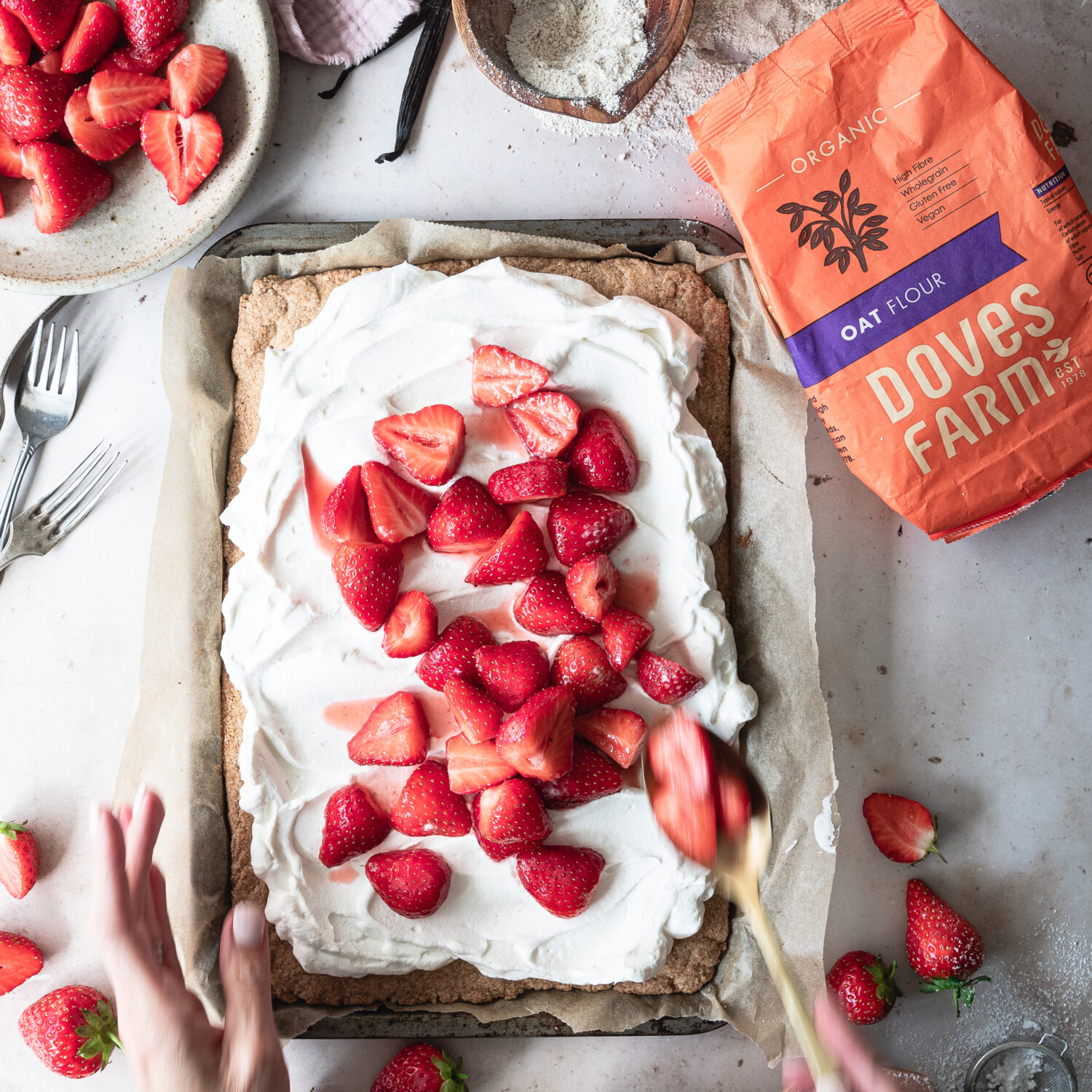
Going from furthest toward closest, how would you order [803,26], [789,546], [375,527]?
1. [803,26]
2. [789,546]
3. [375,527]

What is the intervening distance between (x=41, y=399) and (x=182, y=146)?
774 millimetres

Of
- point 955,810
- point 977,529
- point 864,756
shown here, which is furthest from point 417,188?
point 955,810

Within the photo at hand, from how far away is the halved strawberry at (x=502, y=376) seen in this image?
1.99m

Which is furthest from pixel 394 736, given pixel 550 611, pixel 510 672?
pixel 550 611

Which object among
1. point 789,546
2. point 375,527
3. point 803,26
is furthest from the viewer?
point 803,26

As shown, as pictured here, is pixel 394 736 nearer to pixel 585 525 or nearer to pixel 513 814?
pixel 513 814

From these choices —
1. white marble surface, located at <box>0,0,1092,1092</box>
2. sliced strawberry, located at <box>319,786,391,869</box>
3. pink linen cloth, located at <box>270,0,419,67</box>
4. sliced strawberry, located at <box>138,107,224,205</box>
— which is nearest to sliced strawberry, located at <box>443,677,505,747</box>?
sliced strawberry, located at <box>319,786,391,869</box>

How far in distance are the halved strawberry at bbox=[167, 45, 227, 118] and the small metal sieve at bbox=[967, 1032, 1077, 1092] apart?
3.16m

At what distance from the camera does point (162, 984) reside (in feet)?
5.61

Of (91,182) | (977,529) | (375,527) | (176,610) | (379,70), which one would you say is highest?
(379,70)

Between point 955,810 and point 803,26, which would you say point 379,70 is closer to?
point 803,26

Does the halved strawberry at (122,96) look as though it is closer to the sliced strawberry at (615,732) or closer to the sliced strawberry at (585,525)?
the sliced strawberry at (585,525)

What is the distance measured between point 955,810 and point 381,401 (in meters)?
1.84

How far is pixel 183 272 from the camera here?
7.29ft
